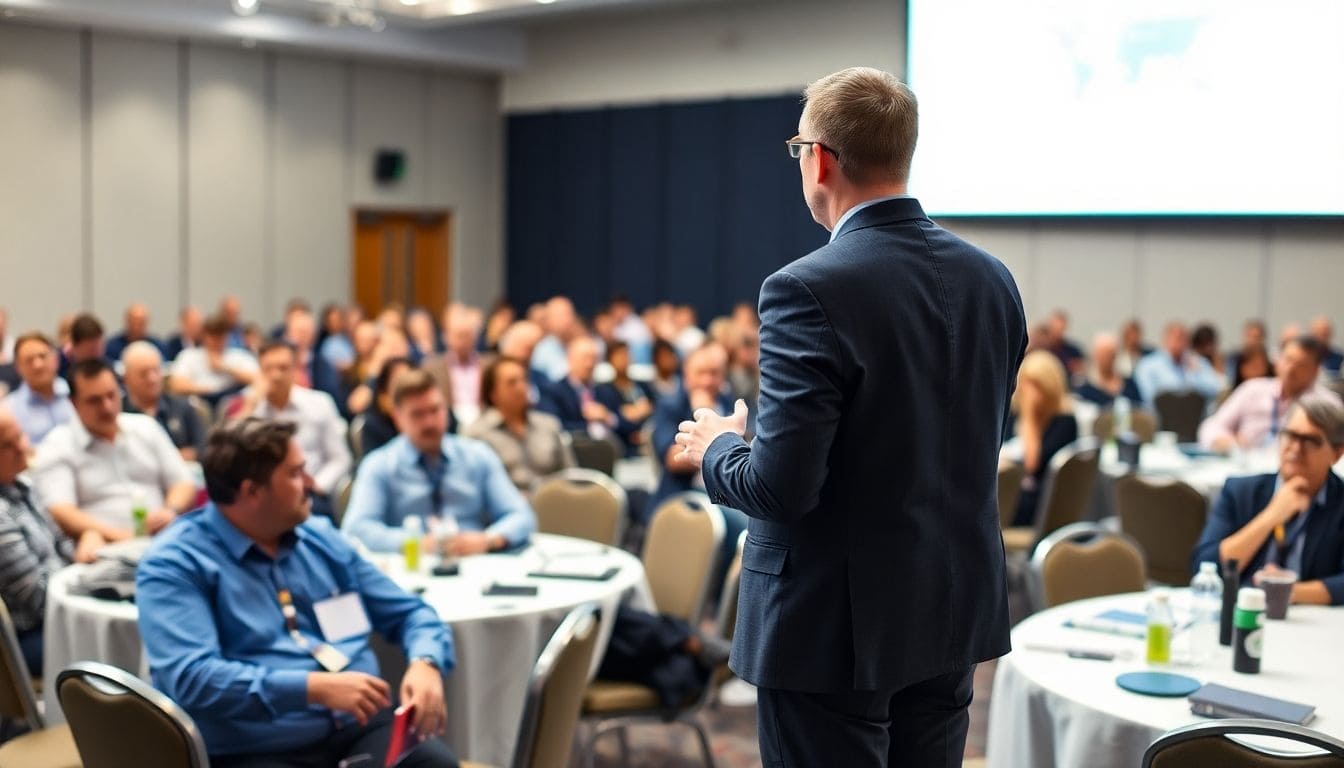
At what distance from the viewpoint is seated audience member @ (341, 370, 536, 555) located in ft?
15.6

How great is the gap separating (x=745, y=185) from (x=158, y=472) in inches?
429

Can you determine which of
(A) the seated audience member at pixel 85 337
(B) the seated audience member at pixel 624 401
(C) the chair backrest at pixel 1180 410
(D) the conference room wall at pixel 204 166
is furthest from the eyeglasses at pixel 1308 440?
(D) the conference room wall at pixel 204 166

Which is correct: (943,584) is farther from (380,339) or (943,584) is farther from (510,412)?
(380,339)

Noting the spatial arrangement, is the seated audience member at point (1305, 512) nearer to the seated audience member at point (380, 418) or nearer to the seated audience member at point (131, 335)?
the seated audience member at point (380, 418)

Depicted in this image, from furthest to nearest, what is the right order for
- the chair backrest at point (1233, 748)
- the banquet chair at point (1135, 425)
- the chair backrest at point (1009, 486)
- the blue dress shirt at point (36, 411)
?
the banquet chair at point (1135, 425), the blue dress shirt at point (36, 411), the chair backrest at point (1009, 486), the chair backrest at point (1233, 748)

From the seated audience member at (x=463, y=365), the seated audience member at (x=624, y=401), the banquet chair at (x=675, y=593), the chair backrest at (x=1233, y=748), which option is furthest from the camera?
the seated audience member at (x=463, y=365)

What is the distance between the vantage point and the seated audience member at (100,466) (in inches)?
208

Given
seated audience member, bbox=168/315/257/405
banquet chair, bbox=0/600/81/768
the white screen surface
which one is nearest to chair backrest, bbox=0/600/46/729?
banquet chair, bbox=0/600/81/768

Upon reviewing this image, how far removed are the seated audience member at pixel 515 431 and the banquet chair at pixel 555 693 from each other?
3.16 meters

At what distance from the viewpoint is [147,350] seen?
22.9 ft

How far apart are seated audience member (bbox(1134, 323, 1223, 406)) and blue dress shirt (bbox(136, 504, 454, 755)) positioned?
8.59 meters

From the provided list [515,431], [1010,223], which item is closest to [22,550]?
[515,431]

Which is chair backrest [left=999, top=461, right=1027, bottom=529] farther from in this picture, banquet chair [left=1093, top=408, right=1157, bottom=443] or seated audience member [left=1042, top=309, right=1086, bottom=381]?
seated audience member [left=1042, top=309, right=1086, bottom=381]

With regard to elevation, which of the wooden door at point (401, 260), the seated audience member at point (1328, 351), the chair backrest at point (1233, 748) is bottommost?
the chair backrest at point (1233, 748)
